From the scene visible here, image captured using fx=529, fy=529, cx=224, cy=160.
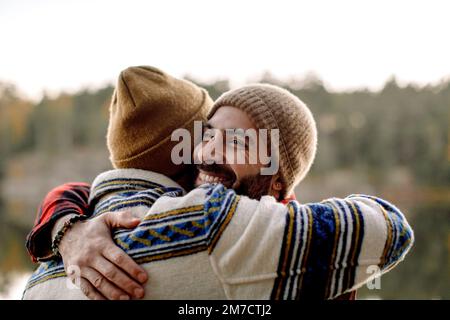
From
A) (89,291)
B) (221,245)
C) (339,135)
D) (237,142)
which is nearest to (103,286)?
(89,291)

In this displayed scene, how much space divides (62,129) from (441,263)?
2458 cm

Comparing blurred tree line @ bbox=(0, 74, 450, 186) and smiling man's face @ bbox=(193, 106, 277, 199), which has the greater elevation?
smiling man's face @ bbox=(193, 106, 277, 199)

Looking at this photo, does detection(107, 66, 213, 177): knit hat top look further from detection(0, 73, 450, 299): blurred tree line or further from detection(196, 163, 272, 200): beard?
detection(0, 73, 450, 299): blurred tree line

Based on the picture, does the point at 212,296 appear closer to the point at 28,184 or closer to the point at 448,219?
the point at 448,219

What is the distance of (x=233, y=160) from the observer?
5.01 feet

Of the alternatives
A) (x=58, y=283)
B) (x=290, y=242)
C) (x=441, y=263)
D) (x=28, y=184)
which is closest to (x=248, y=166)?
(x=290, y=242)

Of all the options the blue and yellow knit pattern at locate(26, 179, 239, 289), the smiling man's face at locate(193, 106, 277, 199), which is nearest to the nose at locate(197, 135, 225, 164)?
the smiling man's face at locate(193, 106, 277, 199)

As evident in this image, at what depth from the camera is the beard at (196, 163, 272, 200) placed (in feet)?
4.99

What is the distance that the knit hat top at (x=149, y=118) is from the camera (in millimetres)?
1666

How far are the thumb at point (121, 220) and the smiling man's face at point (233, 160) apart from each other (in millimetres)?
305

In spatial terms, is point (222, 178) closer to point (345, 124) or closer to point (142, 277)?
point (142, 277)

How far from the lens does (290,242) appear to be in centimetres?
120

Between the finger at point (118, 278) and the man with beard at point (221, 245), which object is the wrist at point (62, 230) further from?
the finger at point (118, 278)

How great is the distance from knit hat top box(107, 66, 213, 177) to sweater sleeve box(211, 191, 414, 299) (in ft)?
1.68
